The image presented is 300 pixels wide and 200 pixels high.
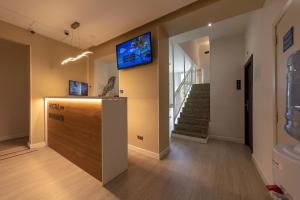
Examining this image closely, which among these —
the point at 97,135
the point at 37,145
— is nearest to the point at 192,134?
the point at 97,135

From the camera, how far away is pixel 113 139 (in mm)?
2270

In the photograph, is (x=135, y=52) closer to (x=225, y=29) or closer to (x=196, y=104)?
(x=225, y=29)

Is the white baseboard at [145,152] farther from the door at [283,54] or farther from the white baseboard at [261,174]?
the door at [283,54]

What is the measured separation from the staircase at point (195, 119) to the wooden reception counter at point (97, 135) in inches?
99.4

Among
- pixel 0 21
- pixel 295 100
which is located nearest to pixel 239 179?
pixel 295 100

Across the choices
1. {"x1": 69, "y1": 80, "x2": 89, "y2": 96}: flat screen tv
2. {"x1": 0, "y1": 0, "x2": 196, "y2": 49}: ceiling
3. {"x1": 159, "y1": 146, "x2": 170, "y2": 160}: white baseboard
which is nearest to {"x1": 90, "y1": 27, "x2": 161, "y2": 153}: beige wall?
{"x1": 159, "y1": 146, "x2": 170, "y2": 160}: white baseboard

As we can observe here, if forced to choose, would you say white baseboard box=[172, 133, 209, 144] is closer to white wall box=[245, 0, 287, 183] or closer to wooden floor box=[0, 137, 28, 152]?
white wall box=[245, 0, 287, 183]

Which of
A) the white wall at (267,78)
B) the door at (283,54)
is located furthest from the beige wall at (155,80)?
the door at (283,54)

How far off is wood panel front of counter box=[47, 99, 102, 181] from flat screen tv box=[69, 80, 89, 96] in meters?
1.06

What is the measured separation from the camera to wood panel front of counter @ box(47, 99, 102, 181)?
2180mm

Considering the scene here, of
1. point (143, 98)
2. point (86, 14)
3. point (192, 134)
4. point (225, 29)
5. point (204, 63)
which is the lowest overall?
point (192, 134)

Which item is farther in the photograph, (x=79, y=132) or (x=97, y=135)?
(x=79, y=132)

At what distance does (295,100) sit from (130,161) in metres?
2.69

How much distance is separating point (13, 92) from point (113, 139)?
15.2 feet
